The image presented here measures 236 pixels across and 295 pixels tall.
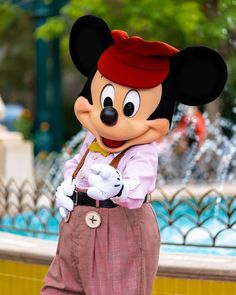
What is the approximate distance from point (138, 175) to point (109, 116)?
0.31 m

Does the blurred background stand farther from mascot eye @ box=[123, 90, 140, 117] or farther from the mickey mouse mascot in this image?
mascot eye @ box=[123, 90, 140, 117]

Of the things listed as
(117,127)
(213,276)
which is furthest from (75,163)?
(213,276)

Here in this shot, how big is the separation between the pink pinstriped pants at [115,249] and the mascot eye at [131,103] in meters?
0.46

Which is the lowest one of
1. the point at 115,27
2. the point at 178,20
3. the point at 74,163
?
the point at 115,27

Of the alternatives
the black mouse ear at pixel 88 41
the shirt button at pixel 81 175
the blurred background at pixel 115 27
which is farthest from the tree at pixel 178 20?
the shirt button at pixel 81 175

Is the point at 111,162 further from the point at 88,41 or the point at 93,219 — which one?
the point at 88,41

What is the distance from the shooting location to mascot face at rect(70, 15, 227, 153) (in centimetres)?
398

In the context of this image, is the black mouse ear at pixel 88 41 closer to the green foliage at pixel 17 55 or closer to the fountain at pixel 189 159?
the fountain at pixel 189 159

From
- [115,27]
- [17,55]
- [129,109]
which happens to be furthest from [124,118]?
[17,55]

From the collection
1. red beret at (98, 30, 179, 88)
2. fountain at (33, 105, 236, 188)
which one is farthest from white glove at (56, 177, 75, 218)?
fountain at (33, 105, 236, 188)

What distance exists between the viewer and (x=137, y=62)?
4.01 meters

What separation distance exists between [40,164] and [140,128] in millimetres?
9605

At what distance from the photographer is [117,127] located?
13.0 feet

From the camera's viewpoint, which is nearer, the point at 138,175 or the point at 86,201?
the point at 138,175
